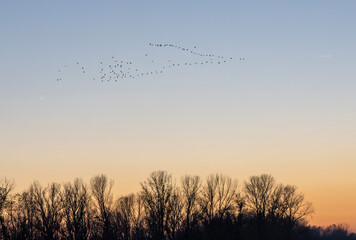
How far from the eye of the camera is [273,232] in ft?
411

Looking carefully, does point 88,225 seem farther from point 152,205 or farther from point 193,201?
point 193,201

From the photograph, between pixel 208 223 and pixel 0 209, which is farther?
pixel 208 223

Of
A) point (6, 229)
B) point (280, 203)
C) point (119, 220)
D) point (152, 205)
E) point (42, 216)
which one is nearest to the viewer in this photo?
point (6, 229)

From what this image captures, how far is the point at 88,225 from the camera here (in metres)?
111

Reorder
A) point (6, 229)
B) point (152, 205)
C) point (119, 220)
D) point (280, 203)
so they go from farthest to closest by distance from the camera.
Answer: point (280, 203) → point (119, 220) → point (152, 205) → point (6, 229)

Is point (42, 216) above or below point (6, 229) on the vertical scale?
above

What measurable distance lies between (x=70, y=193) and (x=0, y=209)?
86.4 ft

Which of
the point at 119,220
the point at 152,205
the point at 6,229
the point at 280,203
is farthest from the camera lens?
the point at 280,203

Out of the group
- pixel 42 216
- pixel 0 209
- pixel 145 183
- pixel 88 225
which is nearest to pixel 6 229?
pixel 0 209

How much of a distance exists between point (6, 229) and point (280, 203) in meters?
76.5

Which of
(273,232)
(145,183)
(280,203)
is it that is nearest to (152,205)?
(145,183)

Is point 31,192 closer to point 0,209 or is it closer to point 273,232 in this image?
point 0,209

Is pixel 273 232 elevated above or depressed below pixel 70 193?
below

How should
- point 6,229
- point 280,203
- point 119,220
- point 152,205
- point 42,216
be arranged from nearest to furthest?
point 6,229
point 42,216
point 152,205
point 119,220
point 280,203
